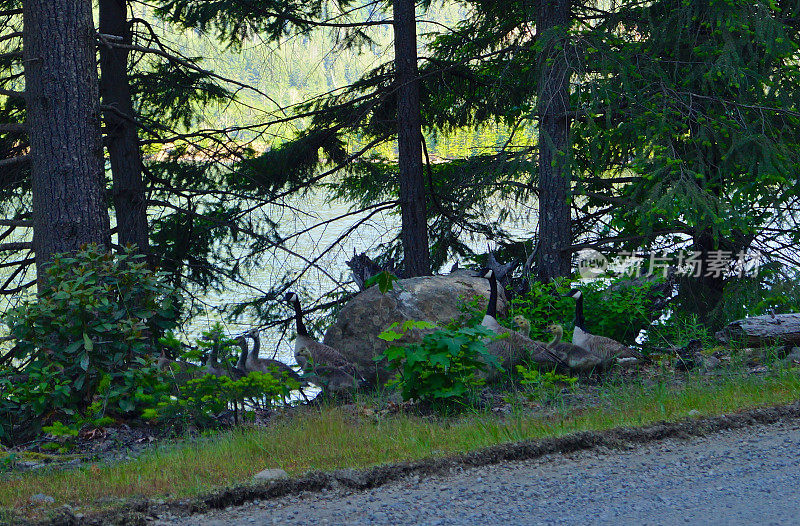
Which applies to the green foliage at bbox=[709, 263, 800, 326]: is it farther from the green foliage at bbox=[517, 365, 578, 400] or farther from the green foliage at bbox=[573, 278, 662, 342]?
the green foliage at bbox=[517, 365, 578, 400]

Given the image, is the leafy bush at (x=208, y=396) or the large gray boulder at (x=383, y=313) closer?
the leafy bush at (x=208, y=396)

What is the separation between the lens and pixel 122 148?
1255cm

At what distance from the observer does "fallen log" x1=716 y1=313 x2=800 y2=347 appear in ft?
29.1

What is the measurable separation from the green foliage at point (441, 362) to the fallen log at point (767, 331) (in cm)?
397

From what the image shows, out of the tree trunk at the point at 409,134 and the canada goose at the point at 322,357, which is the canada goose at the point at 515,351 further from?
the tree trunk at the point at 409,134

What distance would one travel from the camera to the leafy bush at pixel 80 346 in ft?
23.1

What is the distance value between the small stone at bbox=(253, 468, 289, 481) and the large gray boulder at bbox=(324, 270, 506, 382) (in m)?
4.27

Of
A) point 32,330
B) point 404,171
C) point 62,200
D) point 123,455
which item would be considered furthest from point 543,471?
point 404,171

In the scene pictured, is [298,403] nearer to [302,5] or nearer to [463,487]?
[463,487]

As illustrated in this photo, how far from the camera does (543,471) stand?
5.14 m

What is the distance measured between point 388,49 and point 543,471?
1079 centimetres

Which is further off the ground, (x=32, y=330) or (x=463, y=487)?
(x=32, y=330)

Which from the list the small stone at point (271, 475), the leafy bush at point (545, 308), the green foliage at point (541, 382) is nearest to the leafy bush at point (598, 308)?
the leafy bush at point (545, 308)
